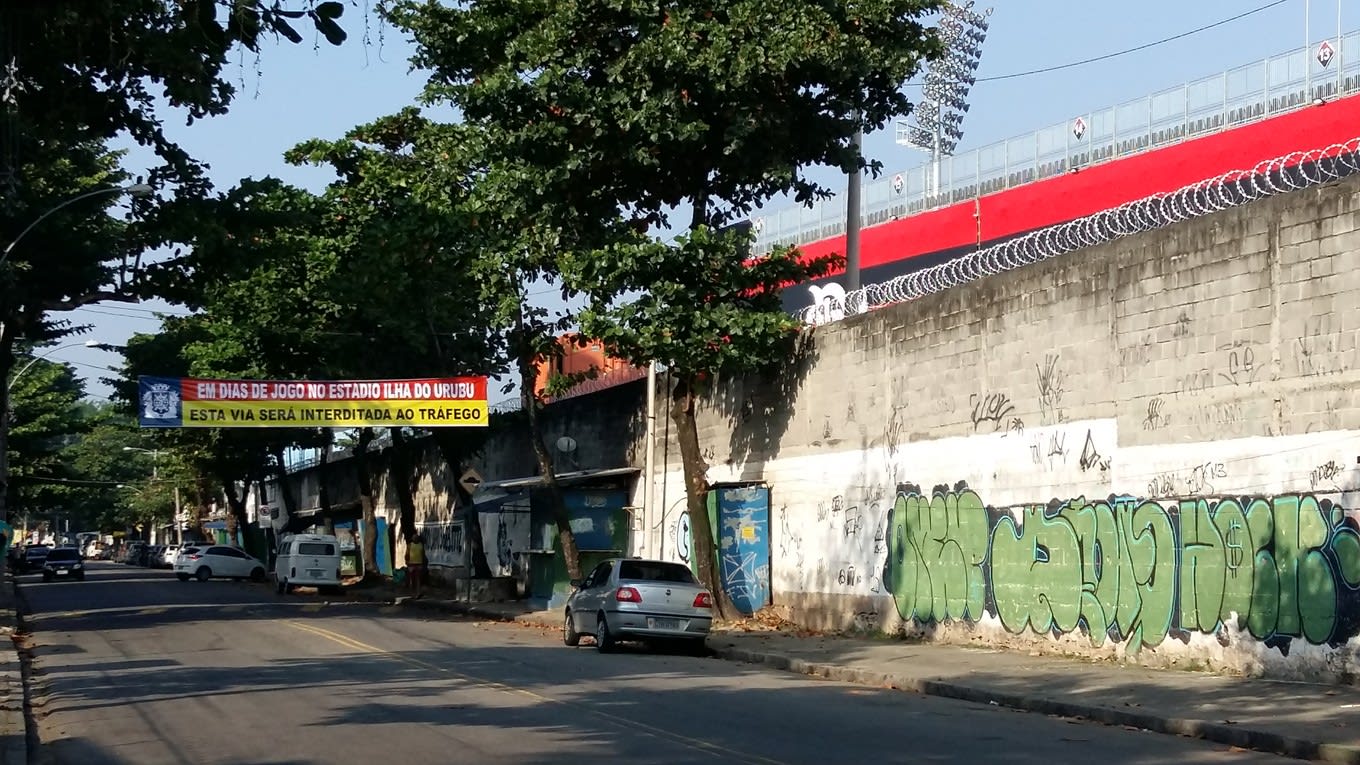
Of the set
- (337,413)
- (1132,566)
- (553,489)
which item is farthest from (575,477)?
(1132,566)

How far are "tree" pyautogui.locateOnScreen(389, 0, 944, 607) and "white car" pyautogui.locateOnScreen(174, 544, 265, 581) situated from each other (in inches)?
1496

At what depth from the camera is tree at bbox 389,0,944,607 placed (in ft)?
82.2

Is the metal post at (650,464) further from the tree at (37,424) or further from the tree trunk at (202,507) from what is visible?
the tree trunk at (202,507)

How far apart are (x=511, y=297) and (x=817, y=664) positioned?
10.5 metres

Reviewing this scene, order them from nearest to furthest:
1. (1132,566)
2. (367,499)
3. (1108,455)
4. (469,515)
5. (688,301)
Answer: (1132,566) → (1108,455) → (688,301) → (469,515) → (367,499)

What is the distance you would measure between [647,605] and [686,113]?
8307mm

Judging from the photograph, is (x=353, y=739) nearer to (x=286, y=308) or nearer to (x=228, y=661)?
(x=228, y=661)

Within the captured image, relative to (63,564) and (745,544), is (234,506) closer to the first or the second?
(63,564)

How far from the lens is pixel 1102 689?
16328 mm

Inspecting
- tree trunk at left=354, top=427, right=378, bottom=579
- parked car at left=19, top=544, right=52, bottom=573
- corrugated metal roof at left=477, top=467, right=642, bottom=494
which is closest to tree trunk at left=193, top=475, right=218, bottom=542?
parked car at left=19, top=544, right=52, bottom=573

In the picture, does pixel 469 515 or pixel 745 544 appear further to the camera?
pixel 469 515

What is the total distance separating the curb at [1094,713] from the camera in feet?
39.7

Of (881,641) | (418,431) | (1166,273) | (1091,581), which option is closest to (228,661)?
(881,641)

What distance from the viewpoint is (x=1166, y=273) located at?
61.3ft
